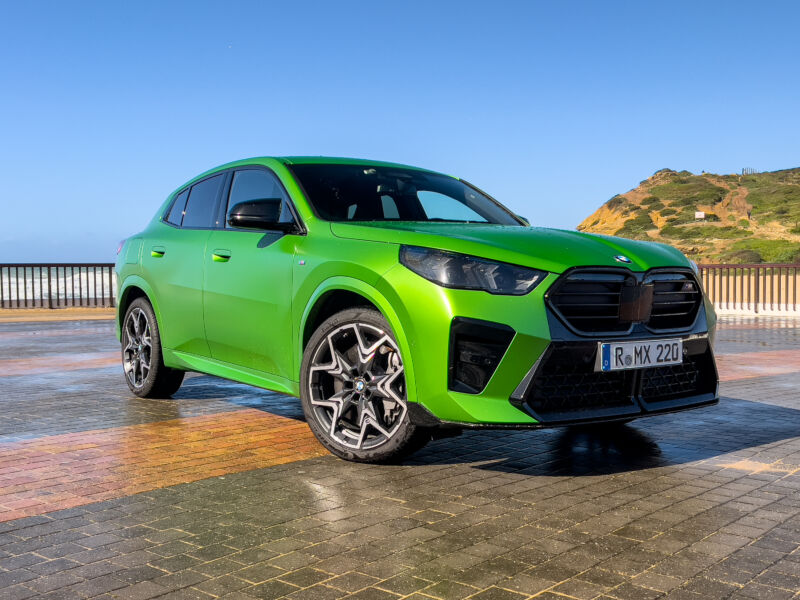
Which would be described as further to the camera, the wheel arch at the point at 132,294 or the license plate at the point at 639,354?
the wheel arch at the point at 132,294

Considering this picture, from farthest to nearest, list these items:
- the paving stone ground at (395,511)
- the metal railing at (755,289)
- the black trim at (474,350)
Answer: the metal railing at (755,289), the black trim at (474,350), the paving stone ground at (395,511)

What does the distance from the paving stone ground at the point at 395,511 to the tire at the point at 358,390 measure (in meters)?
0.15

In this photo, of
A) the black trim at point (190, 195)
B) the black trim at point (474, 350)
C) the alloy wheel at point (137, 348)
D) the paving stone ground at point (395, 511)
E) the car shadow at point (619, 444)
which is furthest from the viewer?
the alloy wheel at point (137, 348)

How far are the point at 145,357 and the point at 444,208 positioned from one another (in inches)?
120

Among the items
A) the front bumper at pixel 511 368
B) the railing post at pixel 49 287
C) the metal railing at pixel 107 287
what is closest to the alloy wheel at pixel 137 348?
the front bumper at pixel 511 368

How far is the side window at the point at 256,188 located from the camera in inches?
234

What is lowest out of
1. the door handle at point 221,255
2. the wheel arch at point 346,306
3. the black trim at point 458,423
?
the black trim at point 458,423

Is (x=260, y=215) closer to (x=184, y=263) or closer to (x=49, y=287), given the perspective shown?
(x=184, y=263)

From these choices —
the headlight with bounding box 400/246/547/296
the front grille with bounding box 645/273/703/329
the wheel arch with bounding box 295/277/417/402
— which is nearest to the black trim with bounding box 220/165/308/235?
the wheel arch with bounding box 295/277/417/402

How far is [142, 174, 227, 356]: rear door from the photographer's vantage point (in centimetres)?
667

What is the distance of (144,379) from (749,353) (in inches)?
337

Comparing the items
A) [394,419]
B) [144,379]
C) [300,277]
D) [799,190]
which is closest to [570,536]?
[394,419]

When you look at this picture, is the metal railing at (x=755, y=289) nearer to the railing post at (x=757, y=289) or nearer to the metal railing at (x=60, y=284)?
the railing post at (x=757, y=289)

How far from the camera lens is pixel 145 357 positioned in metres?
7.73
